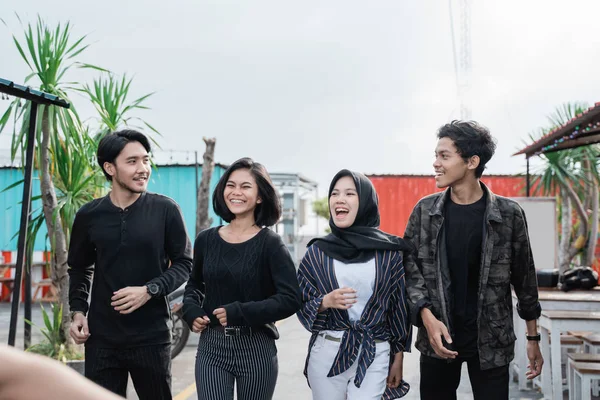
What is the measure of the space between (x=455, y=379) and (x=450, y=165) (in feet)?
3.55

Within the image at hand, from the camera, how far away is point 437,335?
297cm

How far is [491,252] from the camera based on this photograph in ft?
10.1

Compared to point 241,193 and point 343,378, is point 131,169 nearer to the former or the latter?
point 241,193

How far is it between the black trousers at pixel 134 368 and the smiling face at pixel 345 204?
1.09 meters

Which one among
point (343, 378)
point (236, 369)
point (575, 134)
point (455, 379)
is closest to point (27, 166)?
point (236, 369)

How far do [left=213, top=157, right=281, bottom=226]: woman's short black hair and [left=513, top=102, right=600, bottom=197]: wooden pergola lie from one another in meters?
4.98

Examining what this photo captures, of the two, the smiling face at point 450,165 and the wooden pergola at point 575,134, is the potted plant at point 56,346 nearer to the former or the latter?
the smiling face at point 450,165

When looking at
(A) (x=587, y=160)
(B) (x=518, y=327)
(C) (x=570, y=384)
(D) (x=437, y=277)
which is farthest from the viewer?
(A) (x=587, y=160)

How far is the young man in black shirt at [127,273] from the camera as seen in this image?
10.0ft

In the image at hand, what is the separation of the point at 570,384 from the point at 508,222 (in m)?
2.41

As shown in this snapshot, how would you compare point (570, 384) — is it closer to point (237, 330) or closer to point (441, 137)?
point (441, 137)

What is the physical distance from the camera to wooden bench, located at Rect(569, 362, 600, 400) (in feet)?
14.4

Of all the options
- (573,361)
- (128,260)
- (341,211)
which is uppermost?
(341,211)

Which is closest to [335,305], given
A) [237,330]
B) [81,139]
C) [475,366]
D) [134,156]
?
[237,330]
